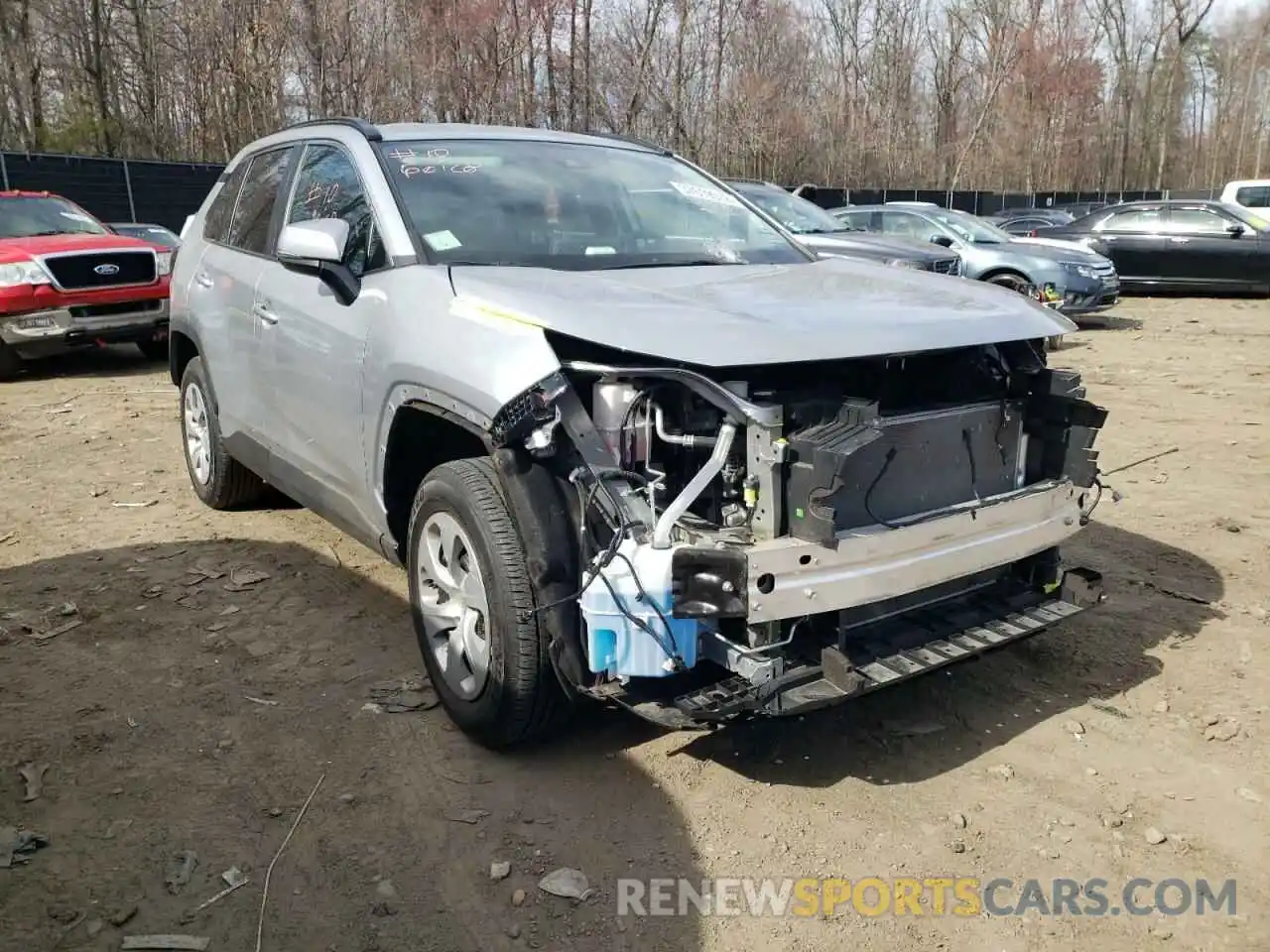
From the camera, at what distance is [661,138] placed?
29141 millimetres

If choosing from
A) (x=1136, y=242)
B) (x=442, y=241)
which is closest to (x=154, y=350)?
(x=442, y=241)

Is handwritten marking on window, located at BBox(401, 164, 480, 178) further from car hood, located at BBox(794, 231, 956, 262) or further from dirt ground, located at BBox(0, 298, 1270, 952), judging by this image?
car hood, located at BBox(794, 231, 956, 262)

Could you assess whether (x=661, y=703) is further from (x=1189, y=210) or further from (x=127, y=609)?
(x=1189, y=210)

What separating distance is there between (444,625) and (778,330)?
149cm

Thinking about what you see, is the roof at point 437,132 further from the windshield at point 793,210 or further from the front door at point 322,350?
the windshield at point 793,210

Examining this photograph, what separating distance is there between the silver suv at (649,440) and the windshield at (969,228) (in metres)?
10.6

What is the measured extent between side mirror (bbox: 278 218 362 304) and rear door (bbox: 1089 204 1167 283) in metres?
16.5

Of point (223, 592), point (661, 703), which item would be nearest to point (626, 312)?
point (661, 703)

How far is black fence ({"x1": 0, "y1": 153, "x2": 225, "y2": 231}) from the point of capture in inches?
735

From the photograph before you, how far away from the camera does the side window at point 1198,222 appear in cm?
1683

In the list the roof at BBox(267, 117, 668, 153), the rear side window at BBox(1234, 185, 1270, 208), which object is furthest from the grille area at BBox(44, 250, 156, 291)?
the rear side window at BBox(1234, 185, 1270, 208)

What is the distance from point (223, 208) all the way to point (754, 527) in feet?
12.6

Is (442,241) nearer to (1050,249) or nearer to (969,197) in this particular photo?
(1050,249)

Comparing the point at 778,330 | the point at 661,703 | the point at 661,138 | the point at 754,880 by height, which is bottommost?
the point at 754,880
